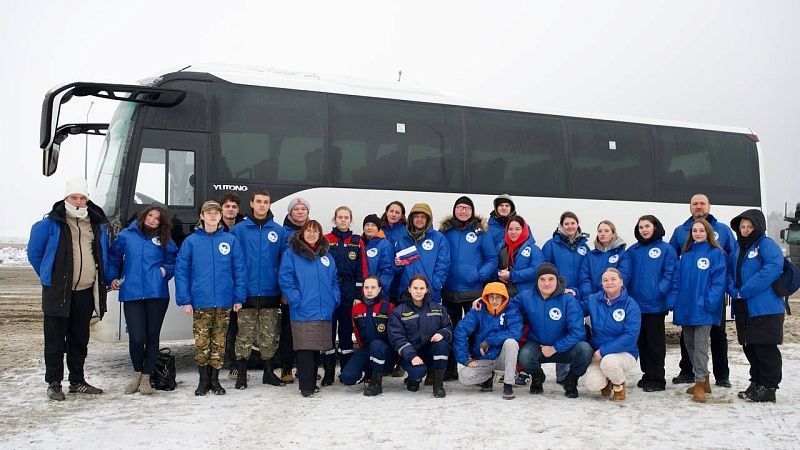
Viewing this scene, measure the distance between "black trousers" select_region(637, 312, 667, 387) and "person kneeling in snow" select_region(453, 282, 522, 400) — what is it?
1.42 metres

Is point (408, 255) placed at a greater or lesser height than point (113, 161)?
lesser

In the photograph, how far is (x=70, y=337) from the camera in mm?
6840

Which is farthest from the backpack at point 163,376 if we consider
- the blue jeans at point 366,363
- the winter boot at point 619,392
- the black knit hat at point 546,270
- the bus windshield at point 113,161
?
the winter boot at point 619,392

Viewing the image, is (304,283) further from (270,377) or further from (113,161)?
(113,161)

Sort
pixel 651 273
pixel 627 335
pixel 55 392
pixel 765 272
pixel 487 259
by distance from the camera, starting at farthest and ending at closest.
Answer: pixel 487 259
pixel 651 273
pixel 627 335
pixel 55 392
pixel 765 272

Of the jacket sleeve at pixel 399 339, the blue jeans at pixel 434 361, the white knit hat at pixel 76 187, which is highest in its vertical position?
the white knit hat at pixel 76 187

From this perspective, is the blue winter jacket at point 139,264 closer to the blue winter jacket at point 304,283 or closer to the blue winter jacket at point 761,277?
the blue winter jacket at point 304,283

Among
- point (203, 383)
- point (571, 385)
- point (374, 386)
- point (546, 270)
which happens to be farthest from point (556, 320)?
point (203, 383)

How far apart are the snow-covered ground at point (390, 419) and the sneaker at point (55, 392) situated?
7 centimetres

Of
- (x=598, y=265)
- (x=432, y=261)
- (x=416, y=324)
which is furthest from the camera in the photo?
(x=598, y=265)

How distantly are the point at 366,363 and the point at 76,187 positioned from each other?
3.11 meters

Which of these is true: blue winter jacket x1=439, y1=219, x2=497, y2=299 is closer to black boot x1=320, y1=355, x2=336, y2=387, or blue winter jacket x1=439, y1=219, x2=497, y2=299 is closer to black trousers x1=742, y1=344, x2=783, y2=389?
black boot x1=320, y1=355, x2=336, y2=387

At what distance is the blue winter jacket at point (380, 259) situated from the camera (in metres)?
7.47

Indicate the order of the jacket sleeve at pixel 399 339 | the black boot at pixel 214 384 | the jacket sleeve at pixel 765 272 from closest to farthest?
the jacket sleeve at pixel 765 272 < the jacket sleeve at pixel 399 339 < the black boot at pixel 214 384
